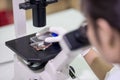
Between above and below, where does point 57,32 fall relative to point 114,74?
above

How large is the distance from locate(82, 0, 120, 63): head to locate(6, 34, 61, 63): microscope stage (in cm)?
36

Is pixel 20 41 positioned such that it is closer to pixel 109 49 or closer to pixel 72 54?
pixel 72 54

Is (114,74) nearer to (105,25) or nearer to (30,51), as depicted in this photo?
(30,51)

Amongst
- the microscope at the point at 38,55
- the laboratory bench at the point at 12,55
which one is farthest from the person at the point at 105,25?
the laboratory bench at the point at 12,55

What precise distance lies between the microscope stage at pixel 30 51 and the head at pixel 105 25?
36 centimetres

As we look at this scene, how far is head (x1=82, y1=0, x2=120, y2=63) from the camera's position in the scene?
67 centimetres

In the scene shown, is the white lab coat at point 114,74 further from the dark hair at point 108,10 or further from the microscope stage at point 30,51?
the dark hair at point 108,10

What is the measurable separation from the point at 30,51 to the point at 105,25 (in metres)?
0.51

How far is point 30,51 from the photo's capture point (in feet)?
3.70

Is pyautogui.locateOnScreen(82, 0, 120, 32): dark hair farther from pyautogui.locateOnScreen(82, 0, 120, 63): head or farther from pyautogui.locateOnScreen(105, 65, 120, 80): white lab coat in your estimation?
pyautogui.locateOnScreen(105, 65, 120, 80): white lab coat

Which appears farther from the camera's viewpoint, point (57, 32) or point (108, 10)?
point (57, 32)

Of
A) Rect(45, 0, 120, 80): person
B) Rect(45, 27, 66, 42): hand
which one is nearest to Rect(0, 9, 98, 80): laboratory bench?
Rect(45, 27, 66, 42): hand

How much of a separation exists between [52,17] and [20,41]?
77cm

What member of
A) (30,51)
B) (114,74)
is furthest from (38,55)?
(114,74)
